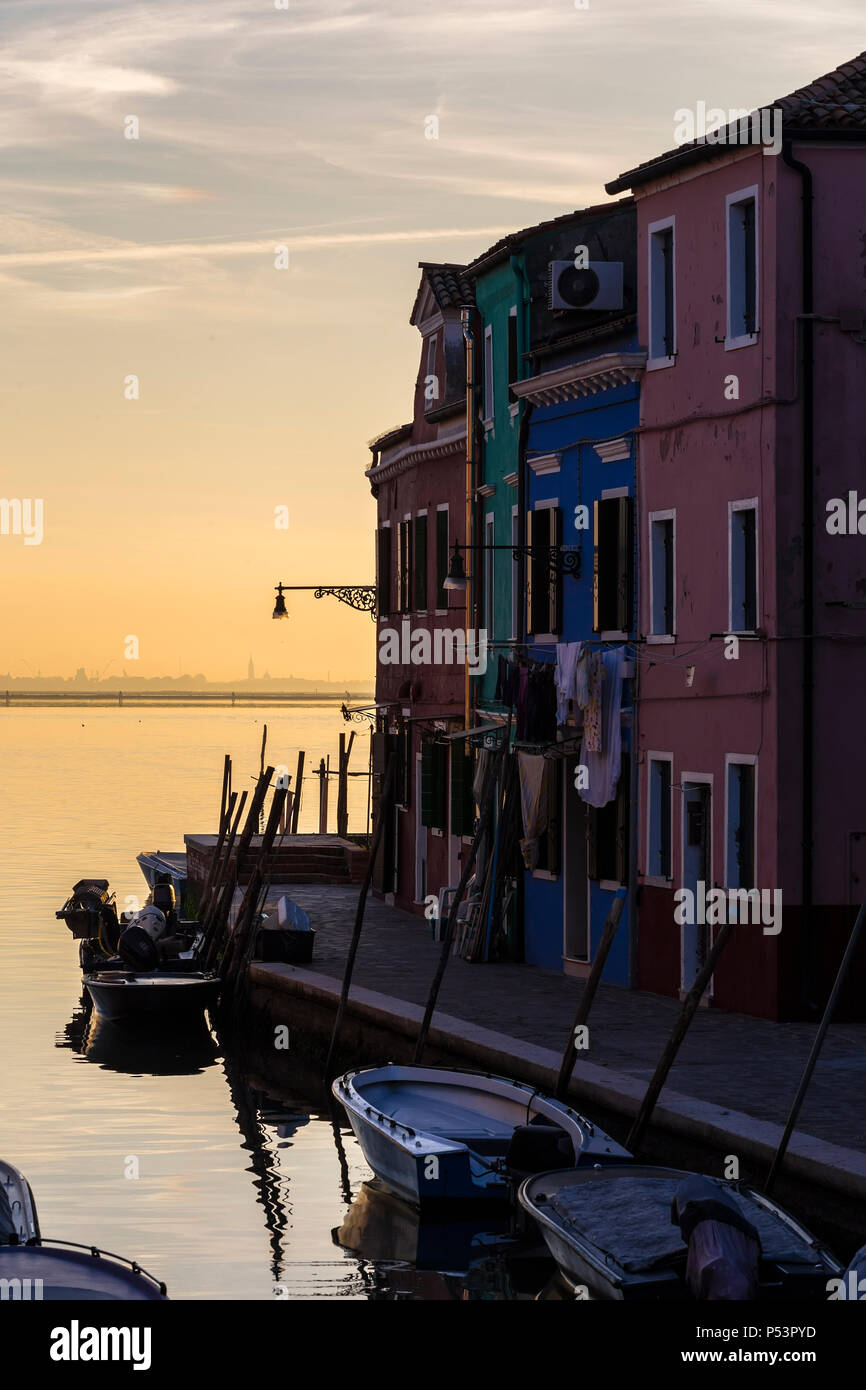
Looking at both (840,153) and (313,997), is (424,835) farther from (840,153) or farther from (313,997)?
(840,153)

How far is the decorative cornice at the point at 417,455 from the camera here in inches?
1388

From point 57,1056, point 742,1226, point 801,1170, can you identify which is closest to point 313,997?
point 57,1056

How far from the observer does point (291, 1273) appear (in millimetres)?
19094

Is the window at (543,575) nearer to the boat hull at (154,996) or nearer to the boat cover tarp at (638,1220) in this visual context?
the boat hull at (154,996)

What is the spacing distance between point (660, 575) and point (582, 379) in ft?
9.96

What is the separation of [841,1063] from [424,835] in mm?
16590

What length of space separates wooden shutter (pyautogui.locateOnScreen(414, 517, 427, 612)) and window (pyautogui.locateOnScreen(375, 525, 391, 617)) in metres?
2.91

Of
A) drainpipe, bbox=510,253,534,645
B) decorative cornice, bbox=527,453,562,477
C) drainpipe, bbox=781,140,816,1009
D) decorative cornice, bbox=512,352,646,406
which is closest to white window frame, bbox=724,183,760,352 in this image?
drainpipe, bbox=781,140,816,1009

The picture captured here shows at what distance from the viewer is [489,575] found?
33.5 m

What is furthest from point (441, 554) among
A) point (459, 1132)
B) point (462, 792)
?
point (459, 1132)

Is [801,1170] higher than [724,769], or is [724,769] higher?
[724,769]

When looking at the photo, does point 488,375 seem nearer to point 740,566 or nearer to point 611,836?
point 611,836
